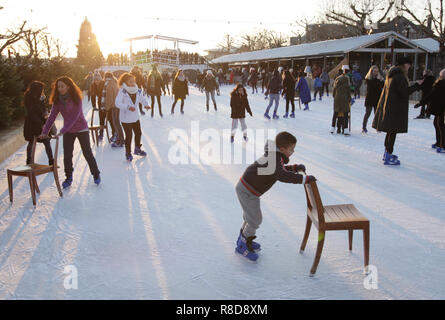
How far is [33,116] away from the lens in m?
5.36

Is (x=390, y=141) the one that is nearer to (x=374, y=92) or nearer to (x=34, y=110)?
(x=374, y=92)

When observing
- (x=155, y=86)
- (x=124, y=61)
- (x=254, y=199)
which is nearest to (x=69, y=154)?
(x=254, y=199)

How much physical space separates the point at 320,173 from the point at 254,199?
3.01 meters

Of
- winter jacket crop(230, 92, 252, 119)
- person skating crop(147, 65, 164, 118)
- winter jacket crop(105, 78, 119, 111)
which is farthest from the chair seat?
person skating crop(147, 65, 164, 118)

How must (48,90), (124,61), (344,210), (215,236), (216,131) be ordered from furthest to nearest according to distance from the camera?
(124,61)
(48,90)
(216,131)
(215,236)
(344,210)

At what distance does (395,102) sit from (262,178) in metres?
3.90

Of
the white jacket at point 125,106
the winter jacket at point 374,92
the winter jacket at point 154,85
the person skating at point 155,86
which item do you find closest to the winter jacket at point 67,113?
the white jacket at point 125,106

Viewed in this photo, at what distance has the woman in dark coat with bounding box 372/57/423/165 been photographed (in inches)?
225

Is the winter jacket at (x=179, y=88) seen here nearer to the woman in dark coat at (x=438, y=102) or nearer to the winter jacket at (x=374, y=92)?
the winter jacket at (x=374, y=92)

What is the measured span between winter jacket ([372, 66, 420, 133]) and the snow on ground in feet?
2.20

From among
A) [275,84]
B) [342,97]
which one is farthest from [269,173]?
[275,84]

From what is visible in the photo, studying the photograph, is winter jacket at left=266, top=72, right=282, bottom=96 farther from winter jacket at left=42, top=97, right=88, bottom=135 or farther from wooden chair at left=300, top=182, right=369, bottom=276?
wooden chair at left=300, top=182, right=369, bottom=276

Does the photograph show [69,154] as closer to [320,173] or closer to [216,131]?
[320,173]
